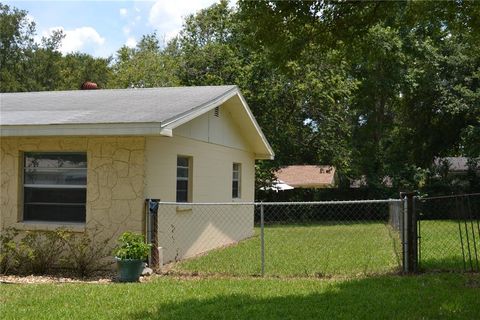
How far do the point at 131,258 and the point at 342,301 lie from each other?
364cm

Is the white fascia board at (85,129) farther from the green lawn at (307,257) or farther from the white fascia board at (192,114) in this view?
the green lawn at (307,257)

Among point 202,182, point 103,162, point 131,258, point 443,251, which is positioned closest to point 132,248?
point 131,258

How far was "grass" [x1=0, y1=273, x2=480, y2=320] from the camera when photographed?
21.2ft

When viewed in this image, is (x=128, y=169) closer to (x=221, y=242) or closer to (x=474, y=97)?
(x=221, y=242)

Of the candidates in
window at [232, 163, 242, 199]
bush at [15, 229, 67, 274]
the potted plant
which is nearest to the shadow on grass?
the potted plant

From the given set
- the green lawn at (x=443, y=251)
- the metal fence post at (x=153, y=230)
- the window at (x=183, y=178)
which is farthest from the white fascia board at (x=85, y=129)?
the green lawn at (x=443, y=251)

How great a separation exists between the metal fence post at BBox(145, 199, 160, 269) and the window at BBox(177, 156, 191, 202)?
7.10ft

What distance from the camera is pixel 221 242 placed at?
14.5 meters

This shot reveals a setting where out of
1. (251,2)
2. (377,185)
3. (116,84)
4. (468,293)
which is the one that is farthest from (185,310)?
(116,84)

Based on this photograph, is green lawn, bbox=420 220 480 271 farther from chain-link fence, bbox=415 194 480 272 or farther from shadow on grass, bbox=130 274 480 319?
shadow on grass, bbox=130 274 480 319

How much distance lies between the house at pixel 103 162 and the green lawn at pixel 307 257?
3.43ft

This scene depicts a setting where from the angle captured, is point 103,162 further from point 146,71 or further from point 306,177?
point 146,71

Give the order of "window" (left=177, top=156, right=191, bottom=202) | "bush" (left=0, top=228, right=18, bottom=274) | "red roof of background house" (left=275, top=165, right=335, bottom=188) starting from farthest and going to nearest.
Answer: "red roof of background house" (left=275, top=165, right=335, bottom=188), "window" (left=177, top=156, right=191, bottom=202), "bush" (left=0, top=228, right=18, bottom=274)

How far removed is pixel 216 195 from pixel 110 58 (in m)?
41.1
